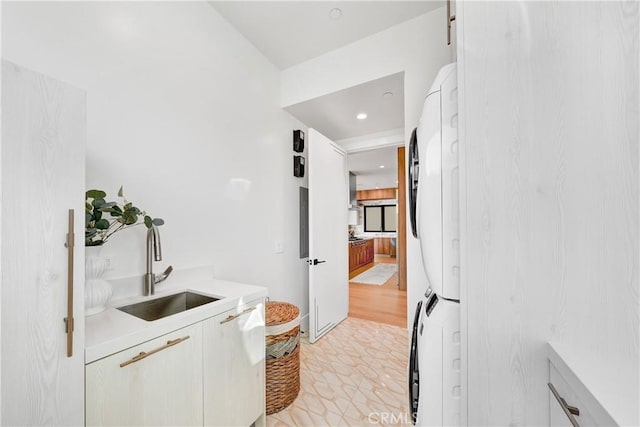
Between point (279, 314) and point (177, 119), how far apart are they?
1.43 m

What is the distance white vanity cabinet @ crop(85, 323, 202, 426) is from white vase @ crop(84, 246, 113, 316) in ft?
1.10

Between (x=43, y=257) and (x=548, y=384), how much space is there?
143 cm

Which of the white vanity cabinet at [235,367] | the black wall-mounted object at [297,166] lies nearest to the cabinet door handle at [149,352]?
the white vanity cabinet at [235,367]

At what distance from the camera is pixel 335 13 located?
191cm

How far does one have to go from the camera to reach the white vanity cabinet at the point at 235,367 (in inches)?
45.7

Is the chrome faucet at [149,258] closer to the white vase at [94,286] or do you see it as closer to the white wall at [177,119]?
the white wall at [177,119]

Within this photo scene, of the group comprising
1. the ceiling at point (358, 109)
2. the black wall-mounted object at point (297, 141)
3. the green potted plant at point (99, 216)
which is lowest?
Answer: the green potted plant at point (99, 216)

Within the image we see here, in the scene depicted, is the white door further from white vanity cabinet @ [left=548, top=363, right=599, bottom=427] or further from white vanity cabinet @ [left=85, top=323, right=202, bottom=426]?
white vanity cabinet @ [left=548, top=363, right=599, bottom=427]

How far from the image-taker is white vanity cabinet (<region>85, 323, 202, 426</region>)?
0.82m

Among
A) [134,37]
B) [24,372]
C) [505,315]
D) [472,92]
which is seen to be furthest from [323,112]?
[24,372]

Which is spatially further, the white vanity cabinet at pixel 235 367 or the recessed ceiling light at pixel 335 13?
the recessed ceiling light at pixel 335 13

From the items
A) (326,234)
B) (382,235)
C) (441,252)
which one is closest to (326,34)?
(326,234)

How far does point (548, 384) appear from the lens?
2.38 ft
